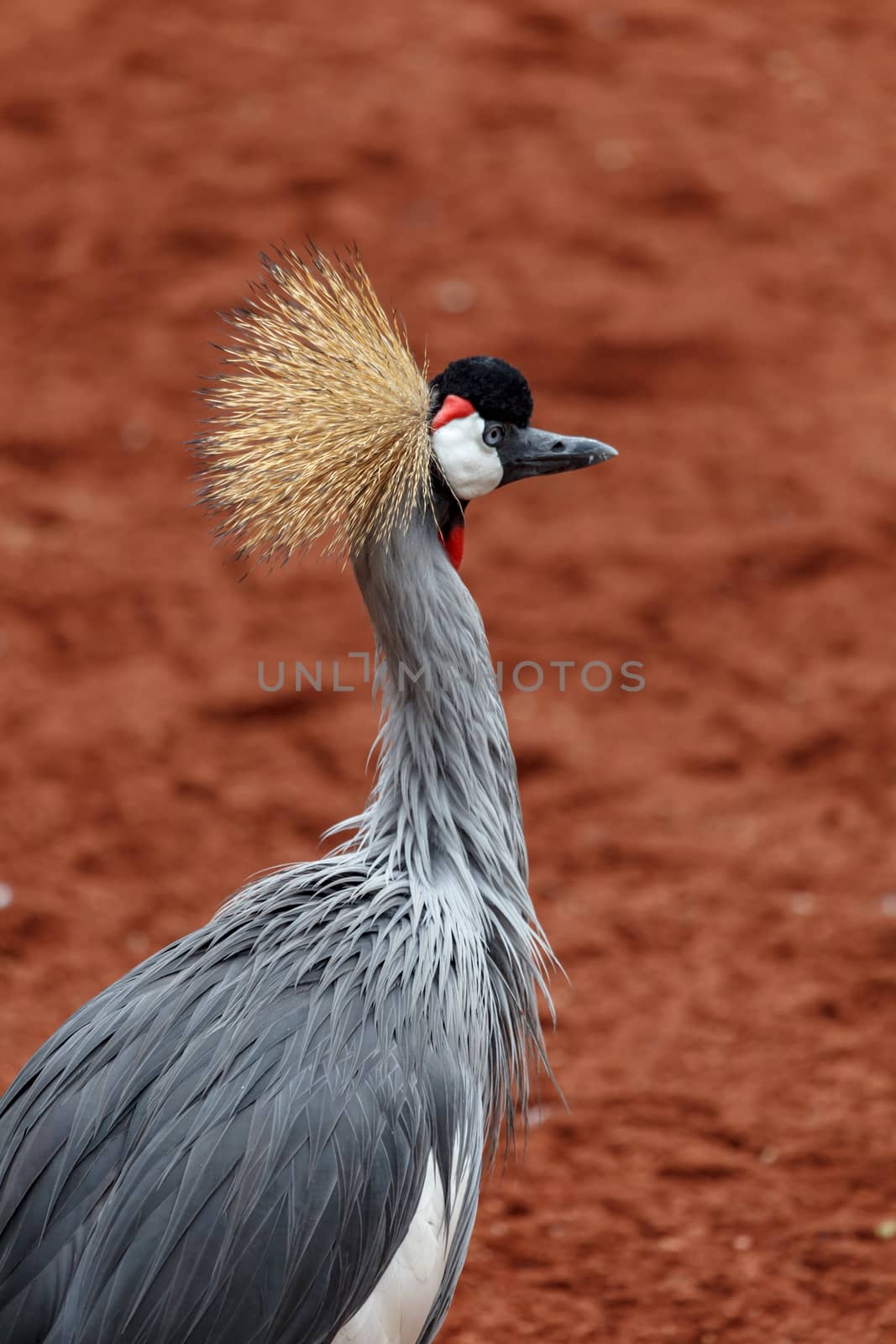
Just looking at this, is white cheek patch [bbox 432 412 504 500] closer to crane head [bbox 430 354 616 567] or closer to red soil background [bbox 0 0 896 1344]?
crane head [bbox 430 354 616 567]

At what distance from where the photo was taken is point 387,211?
18.1 ft

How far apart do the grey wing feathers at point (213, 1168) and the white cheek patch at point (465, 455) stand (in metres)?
0.65

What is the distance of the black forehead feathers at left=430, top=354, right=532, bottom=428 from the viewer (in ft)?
6.61

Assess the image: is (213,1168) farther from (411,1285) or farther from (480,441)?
(480,441)

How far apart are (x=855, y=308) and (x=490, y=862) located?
3.65 meters

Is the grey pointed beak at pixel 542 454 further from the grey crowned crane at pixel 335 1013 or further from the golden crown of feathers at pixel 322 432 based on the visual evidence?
the golden crown of feathers at pixel 322 432

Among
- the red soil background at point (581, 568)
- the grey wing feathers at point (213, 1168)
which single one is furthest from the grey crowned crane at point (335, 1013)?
the red soil background at point (581, 568)

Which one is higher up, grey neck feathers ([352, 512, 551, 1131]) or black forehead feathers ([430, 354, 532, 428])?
black forehead feathers ([430, 354, 532, 428])

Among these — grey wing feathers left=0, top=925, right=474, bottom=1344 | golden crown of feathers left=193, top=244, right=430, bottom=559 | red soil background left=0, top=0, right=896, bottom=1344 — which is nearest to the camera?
grey wing feathers left=0, top=925, right=474, bottom=1344

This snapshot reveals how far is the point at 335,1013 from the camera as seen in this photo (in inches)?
76.2

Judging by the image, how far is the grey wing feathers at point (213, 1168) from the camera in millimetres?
1764

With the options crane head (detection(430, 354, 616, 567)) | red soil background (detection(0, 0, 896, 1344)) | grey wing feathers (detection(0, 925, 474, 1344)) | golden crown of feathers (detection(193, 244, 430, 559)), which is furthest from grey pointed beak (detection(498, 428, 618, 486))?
red soil background (detection(0, 0, 896, 1344))

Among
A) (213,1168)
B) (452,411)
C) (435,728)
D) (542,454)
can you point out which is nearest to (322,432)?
(452,411)

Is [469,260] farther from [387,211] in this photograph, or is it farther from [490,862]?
[490,862]
